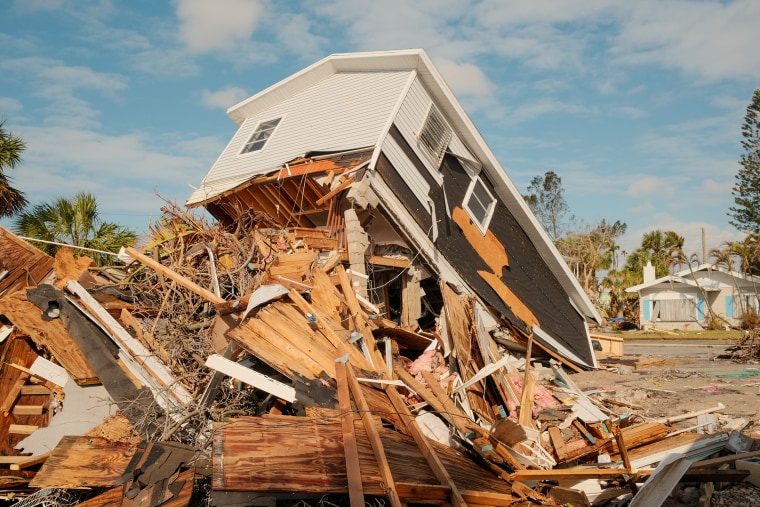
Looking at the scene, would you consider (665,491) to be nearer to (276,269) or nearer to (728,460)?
(728,460)

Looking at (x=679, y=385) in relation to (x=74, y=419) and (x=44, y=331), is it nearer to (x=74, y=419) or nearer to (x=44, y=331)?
(x=74, y=419)

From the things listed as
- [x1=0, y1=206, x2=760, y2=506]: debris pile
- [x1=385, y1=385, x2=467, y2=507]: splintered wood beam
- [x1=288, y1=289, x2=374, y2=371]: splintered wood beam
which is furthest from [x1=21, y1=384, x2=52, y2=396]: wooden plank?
[x1=385, y1=385, x2=467, y2=507]: splintered wood beam

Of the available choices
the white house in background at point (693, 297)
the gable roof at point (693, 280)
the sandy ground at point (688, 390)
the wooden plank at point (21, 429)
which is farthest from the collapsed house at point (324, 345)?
the white house in background at point (693, 297)

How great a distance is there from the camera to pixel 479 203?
12953mm

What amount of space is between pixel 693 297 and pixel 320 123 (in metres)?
29.6

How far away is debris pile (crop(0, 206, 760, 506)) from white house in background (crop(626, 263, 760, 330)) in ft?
90.0

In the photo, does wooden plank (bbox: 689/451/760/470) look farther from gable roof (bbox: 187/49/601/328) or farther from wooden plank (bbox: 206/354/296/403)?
gable roof (bbox: 187/49/601/328)

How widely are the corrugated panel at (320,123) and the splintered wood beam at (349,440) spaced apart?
17.1 feet

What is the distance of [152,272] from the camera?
9.08 m

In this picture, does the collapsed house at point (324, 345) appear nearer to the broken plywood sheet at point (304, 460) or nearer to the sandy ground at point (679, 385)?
the broken plywood sheet at point (304, 460)

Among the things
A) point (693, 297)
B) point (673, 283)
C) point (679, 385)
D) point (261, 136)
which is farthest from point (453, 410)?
point (693, 297)

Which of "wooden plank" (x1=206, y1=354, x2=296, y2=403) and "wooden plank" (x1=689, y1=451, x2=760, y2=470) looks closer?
"wooden plank" (x1=689, y1=451, x2=760, y2=470)

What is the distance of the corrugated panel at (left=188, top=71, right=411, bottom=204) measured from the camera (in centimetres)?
1134

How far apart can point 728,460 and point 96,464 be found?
629 centimetres
